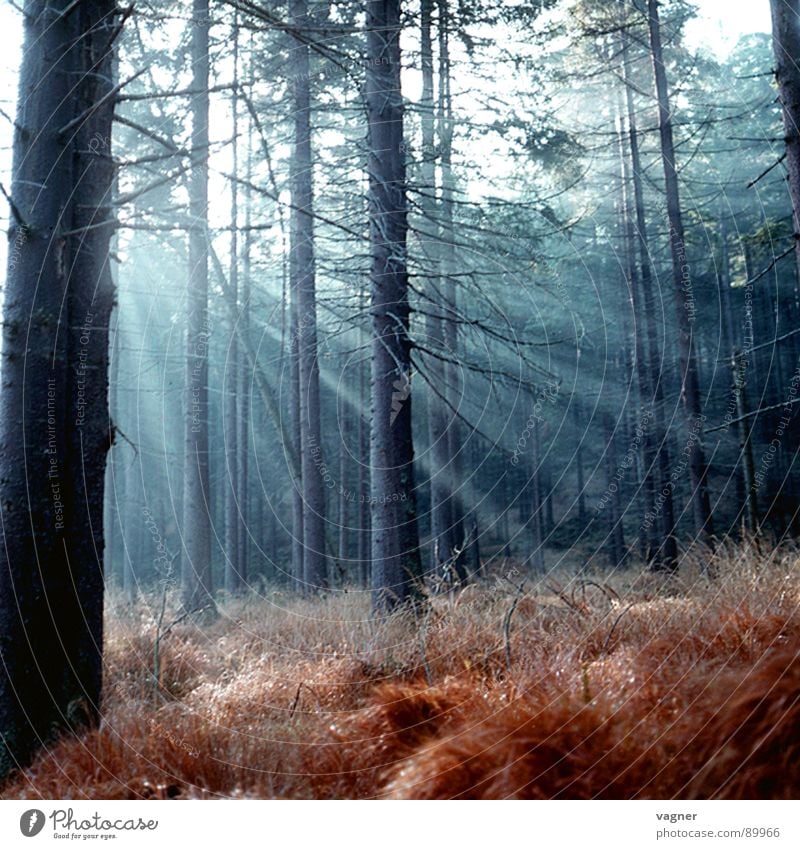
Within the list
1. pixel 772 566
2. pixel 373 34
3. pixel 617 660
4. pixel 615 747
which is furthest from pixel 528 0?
pixel 615 747

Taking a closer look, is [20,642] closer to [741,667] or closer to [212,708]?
[212,708]

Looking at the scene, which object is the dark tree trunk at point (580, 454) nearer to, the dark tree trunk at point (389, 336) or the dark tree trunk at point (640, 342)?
the dark tree trunk at point (640, 342)

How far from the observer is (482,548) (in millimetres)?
28797

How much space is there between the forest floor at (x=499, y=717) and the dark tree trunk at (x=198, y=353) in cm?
215

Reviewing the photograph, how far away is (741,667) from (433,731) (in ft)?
4.49

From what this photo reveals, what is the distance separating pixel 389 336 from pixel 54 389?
11.8ft

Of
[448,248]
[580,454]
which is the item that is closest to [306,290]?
[448,248]

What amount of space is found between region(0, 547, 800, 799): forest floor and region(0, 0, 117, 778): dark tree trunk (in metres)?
0.40

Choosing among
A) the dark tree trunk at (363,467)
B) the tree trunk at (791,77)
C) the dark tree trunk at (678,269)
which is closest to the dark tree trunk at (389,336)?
the dark tree trunk at (678,269)

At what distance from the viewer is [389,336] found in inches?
282

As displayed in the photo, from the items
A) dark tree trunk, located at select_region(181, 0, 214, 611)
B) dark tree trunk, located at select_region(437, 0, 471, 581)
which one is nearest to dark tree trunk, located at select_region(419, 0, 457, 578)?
dark tree trunk, located at select_region(437, 0, 471, 581)

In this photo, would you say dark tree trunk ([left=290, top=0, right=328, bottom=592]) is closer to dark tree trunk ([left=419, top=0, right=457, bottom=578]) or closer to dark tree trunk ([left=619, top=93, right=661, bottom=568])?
dark tree trunk ([left=419, top=0, right=457, bottom=578])

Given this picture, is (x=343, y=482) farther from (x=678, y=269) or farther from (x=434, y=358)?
(x=434, y=358)

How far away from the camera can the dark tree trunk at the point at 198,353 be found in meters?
6.73
